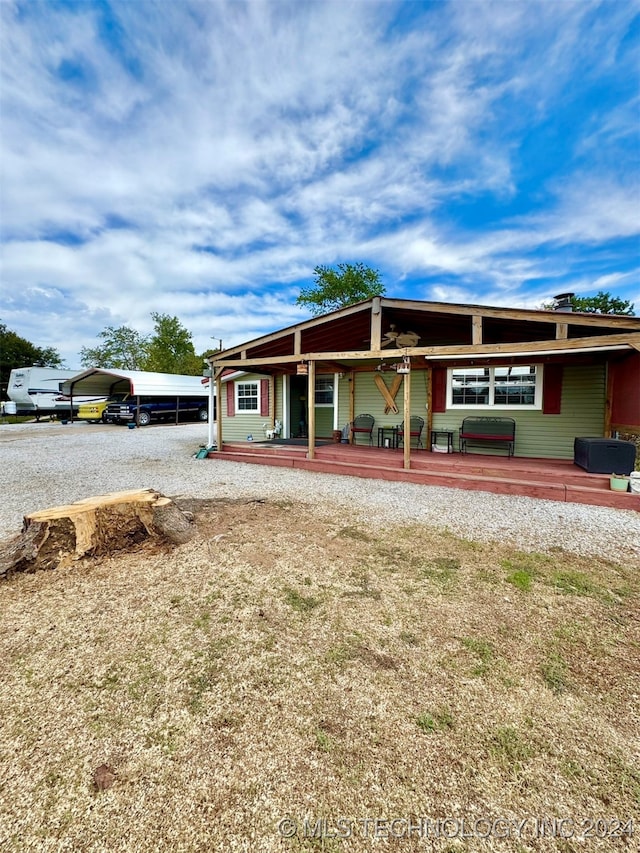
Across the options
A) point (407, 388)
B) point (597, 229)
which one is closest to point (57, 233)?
point (407, 388)

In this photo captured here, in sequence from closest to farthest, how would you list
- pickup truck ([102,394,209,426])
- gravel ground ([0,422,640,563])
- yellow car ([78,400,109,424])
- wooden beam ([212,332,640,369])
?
gravel ground ([0,422,640,563])
wooden beam ([212,332,640,369])
pickup truck ([102,394,209,426])
yellow car ([78,400,109,424])

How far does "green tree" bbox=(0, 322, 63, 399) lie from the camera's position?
34625mm

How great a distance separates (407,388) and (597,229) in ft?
67.1

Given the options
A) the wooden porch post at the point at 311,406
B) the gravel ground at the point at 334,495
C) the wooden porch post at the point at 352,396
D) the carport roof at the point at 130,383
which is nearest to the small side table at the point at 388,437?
the wooden porch post at the point at 352,396

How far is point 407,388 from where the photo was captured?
19.9 feet

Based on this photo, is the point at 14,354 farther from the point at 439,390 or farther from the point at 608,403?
the point at 608,403

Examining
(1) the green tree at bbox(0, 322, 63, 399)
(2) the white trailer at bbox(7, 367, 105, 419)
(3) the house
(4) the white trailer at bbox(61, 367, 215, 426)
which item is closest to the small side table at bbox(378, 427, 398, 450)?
(3) the house

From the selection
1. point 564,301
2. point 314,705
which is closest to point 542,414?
point 564,301

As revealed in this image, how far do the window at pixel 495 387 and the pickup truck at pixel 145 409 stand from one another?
14564mm

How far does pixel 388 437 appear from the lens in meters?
8.51

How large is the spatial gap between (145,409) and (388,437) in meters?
13.5

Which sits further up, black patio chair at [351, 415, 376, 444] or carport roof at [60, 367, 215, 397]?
carport roof at [60, 367, 215, 397]

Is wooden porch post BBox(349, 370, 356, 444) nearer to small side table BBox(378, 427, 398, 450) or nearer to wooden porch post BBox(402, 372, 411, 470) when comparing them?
small side table BBox(378, 427, 398, 450)

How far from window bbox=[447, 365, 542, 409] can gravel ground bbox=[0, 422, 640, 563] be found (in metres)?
2.73
